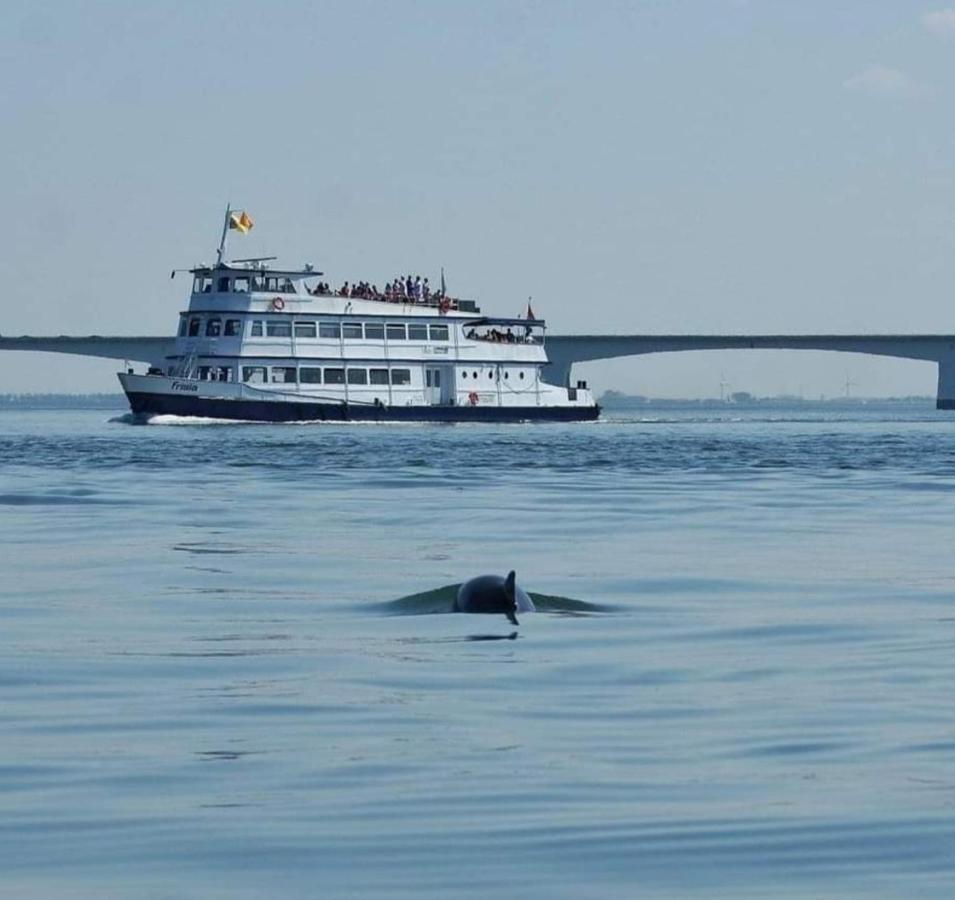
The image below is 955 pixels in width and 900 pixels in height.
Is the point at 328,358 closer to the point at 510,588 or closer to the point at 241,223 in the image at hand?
the point at 241,223

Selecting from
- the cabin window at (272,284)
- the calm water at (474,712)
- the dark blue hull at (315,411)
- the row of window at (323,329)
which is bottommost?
the calm water at (474,712)

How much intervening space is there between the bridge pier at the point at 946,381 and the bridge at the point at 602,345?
2765 millimetres

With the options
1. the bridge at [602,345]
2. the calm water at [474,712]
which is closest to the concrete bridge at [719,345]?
the bridge at [602,345]

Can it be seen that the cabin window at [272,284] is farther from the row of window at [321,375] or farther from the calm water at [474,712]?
the calm water at [474,712]

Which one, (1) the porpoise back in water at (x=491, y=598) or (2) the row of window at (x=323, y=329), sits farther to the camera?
(2) the row of window at (x=323, y=329)

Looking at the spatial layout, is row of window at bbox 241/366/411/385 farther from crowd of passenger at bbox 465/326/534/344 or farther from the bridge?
the bridge

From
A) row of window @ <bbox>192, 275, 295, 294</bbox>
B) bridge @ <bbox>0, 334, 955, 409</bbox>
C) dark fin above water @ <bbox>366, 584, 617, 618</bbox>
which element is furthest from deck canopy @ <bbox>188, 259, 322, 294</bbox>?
dark fin above water @ <bbox>366, 584, 617, 618</bbox>

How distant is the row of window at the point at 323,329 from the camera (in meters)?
98.8

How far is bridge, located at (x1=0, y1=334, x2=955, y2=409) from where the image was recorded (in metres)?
154

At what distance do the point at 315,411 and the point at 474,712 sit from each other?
87421 millimetres

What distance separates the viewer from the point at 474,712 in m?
→ 14.0

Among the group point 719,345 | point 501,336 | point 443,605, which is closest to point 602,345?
point 719,345

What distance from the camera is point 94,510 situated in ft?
123

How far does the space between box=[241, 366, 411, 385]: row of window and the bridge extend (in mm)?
50450
